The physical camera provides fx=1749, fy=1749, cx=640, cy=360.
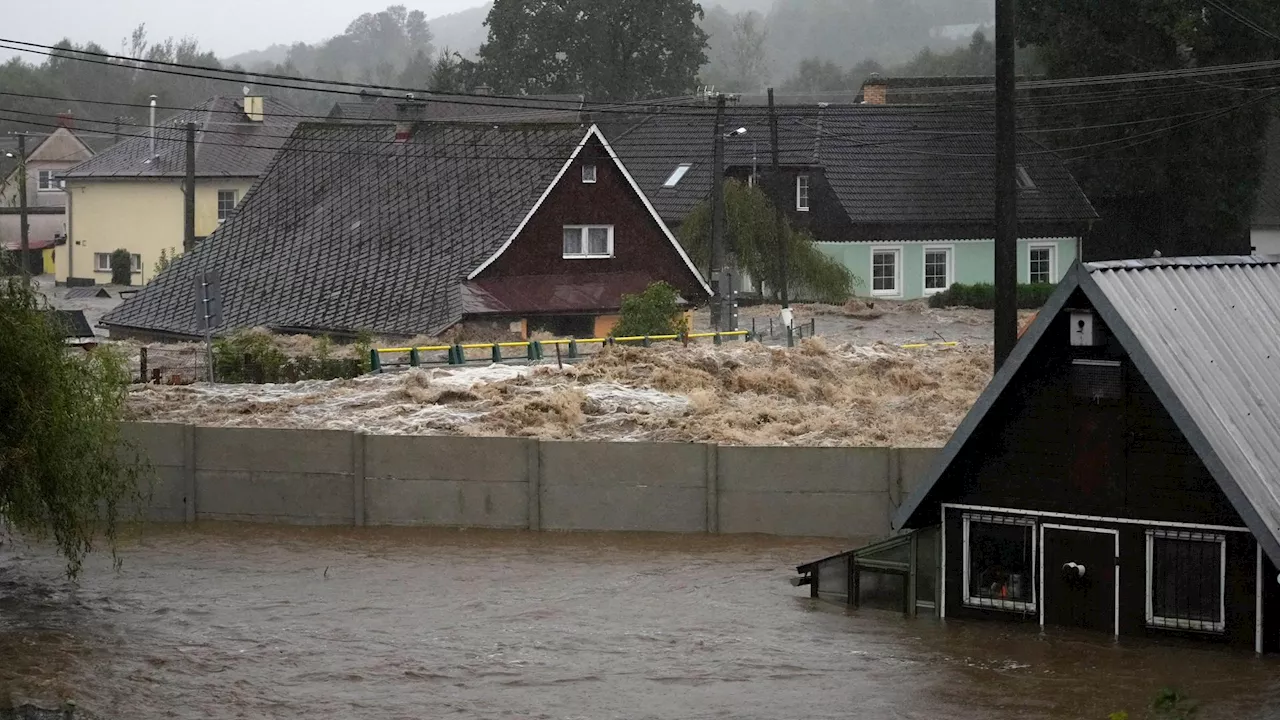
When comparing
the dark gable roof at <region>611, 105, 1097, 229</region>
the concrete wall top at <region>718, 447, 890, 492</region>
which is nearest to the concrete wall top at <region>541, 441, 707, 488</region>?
the concrete wall top at <region>718, 447, 890, 492</region>

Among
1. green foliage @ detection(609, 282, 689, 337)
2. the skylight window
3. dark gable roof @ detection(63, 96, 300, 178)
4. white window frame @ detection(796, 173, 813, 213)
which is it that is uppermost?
dark gable roof @ detection(63, 96, 300, 178)

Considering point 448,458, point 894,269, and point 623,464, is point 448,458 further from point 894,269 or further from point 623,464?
point 894,269

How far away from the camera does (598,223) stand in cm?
4794

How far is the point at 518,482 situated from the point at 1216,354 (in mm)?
12247

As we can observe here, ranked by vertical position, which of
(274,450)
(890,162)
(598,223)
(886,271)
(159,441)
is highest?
(890,162)

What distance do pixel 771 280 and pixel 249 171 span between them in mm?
29927

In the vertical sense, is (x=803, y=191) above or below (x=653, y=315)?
above

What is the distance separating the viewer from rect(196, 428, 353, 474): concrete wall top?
28.7 m

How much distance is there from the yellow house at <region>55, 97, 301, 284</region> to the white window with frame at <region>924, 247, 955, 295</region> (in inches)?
1210

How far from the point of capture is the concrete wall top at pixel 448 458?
28047mm

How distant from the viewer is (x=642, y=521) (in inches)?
1094

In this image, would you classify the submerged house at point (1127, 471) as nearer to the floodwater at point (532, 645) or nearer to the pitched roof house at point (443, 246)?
the floodwater at point (532, 645)

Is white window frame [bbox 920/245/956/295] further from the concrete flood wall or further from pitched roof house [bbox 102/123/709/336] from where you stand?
the concrete flood wall

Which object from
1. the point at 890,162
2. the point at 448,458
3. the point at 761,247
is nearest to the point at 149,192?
the point at 761,247
